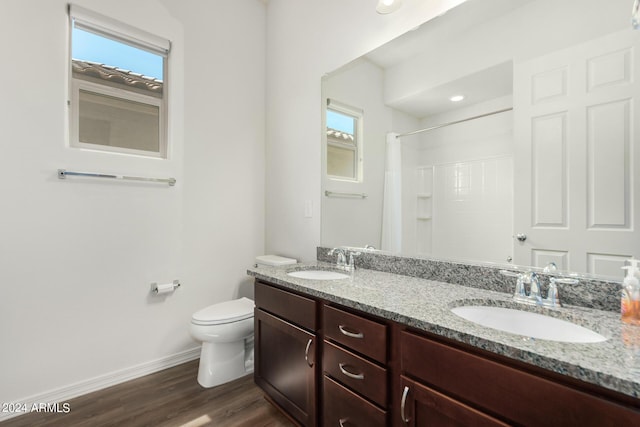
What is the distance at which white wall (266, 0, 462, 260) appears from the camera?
6.15 feet

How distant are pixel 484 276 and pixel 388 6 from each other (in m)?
1.47

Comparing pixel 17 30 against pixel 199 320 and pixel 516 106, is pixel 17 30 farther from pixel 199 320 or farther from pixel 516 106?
pixel 516 106

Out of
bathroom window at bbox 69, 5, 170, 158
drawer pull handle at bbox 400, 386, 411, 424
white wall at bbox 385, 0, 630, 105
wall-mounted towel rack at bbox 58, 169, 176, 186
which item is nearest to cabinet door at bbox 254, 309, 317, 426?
drawer pull handle at bbox 400, 386, 411, 424

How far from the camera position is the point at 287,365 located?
4.78 ft

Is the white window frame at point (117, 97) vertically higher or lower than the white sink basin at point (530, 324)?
higher

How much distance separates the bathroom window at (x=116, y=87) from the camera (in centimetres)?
187

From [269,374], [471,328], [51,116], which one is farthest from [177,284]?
[471,328]

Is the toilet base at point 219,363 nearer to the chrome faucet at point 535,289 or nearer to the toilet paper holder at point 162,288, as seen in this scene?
the toilet paper holder at point 162,288

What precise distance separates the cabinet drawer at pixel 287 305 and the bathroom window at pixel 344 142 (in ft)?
2.95

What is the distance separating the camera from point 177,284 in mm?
2182

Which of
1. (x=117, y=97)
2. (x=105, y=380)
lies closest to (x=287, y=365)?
(x=105, y=380)

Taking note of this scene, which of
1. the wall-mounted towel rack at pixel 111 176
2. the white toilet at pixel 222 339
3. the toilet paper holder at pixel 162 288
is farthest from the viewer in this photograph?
the toilet paper holder at pixel 162 288

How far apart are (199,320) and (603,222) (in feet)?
6.70

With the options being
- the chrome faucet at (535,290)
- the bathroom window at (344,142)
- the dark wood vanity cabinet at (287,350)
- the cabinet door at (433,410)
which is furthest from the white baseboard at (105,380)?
the chrome faucet at (535,290)
